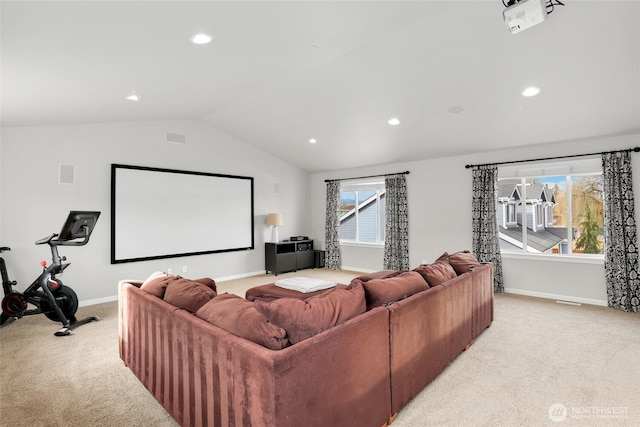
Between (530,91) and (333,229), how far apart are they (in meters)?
4.75

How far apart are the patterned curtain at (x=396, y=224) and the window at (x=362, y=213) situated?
1.69 feet

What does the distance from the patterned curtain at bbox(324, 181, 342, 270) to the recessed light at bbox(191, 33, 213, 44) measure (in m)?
5.17

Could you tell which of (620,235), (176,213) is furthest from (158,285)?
(620,235)

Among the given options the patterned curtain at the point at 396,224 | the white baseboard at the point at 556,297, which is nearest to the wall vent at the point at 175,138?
the patterned curtain at the point at 396,224

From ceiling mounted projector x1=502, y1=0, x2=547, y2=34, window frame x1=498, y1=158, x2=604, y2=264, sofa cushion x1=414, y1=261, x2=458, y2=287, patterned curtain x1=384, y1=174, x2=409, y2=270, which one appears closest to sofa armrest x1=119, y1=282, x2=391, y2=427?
sofa cushion x1=414, y1=261, x2=458, y2=287

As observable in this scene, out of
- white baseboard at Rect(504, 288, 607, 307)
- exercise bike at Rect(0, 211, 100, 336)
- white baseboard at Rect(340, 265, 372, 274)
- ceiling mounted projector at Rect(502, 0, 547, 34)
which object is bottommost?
white baseboard at Rect(504, 288, 607, 307)

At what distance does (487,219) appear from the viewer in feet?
17.7

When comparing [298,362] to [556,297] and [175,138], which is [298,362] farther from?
[175,138]

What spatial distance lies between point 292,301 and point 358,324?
1.28ft

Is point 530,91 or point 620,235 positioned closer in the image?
point 530,91

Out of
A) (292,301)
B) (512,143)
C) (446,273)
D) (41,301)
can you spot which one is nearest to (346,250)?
(512,143)

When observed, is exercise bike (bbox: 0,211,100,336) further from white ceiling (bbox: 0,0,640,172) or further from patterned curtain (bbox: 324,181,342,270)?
patterned curtain (bbox: 324,181,342,270)

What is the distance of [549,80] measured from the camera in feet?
11.4

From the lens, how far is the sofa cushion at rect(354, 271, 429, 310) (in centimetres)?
217
